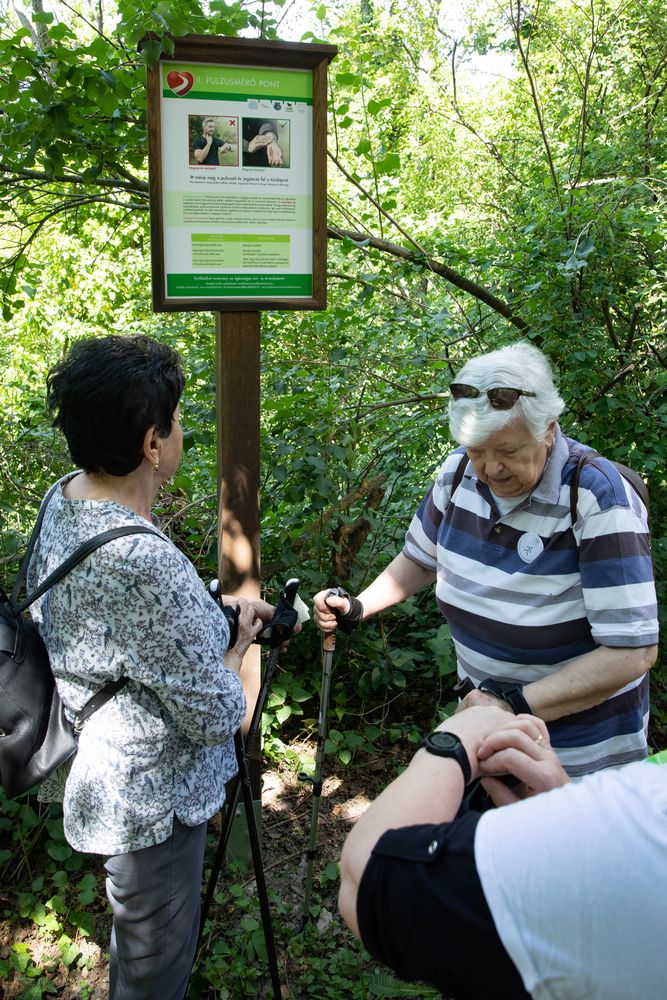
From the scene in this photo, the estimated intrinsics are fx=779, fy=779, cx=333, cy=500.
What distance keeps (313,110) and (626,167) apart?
2.84 metres

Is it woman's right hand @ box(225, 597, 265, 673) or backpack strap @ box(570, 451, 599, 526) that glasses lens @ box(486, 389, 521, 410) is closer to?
backpack strap @ box(570, 451, 599, 526)

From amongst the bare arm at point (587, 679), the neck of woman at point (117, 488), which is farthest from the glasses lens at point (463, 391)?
the neck of woman at point (117, 488)

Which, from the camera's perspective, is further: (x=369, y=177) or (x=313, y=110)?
(x=369, y=177)

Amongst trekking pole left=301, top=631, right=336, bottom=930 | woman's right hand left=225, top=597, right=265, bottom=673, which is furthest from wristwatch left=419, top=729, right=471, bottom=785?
trekking pole left=301, top=631, right=336, bottom=930

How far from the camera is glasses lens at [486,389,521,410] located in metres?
1.90

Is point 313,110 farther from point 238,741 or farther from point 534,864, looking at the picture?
point 534,864

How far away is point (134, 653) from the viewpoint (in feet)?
5.56

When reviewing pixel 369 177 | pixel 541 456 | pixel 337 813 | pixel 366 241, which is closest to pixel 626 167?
pixel 369 177

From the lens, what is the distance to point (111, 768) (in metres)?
1.77

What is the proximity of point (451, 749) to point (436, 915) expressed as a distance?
0.98ft

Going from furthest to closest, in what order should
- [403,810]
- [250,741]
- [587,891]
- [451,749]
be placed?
[250,741] < [451,749] < [403,810] < [587,891]

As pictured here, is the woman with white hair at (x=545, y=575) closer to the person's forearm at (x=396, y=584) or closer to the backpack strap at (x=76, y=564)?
the person's forearm at (x=396, y=584)

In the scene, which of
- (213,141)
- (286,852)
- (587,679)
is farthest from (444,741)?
(286,852)

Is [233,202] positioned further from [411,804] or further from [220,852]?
[220,852]
